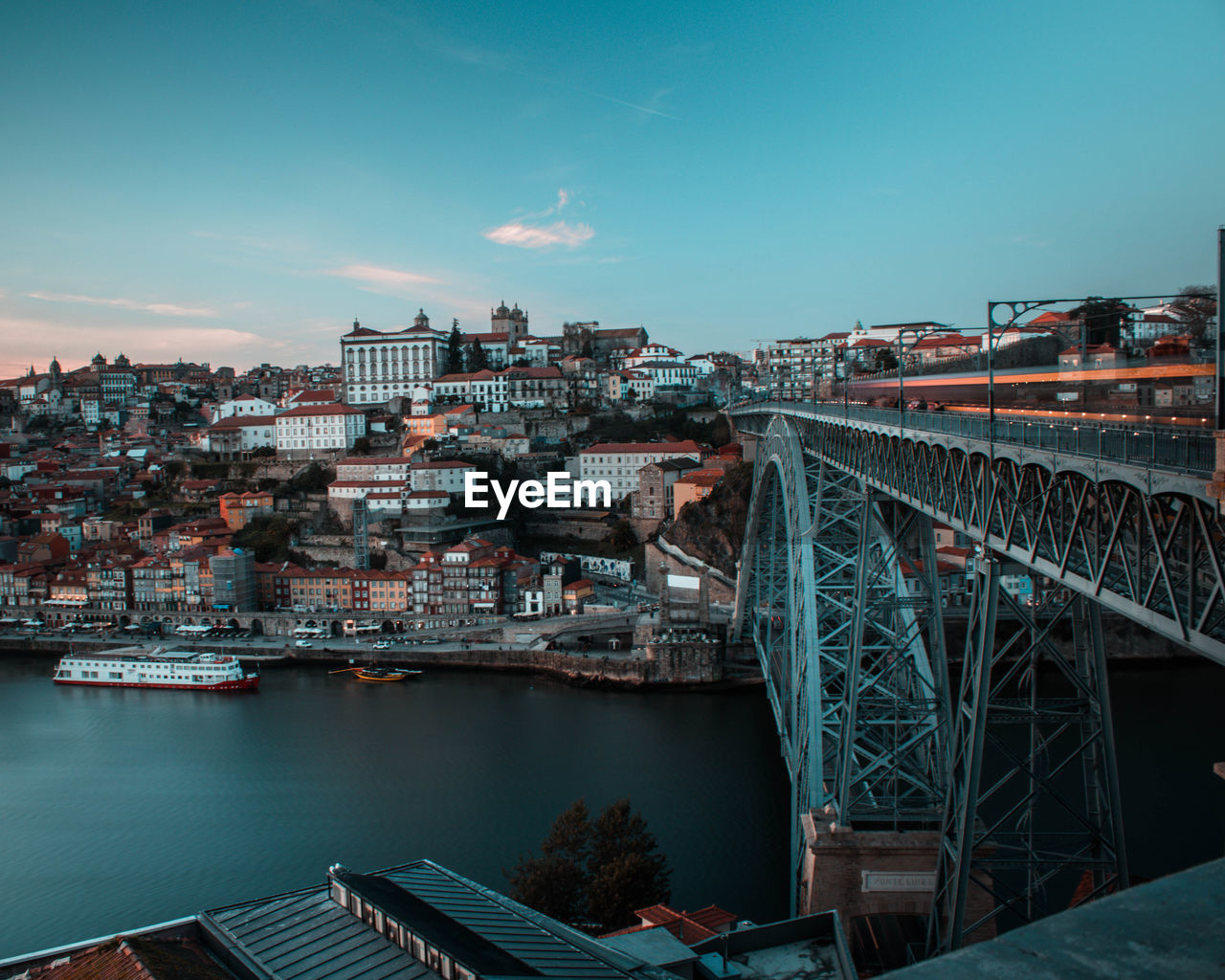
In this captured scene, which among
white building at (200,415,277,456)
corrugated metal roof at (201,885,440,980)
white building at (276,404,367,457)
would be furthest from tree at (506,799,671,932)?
white building at (200,415,277,456)

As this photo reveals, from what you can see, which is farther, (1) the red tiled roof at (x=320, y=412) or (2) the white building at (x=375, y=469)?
(1) the red tiled roof at (x=320, y=412)

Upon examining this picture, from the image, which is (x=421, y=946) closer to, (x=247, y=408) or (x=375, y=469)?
(x=375, y=469)

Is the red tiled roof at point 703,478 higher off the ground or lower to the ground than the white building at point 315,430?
lower

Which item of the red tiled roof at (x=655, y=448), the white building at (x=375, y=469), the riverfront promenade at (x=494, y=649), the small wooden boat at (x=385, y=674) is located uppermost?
the red tiled roof at (x=655, y=448)

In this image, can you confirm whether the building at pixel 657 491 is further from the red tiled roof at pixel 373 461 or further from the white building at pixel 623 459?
the red tiled roof at pixel 373 461

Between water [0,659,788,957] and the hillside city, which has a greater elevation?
the hillside city

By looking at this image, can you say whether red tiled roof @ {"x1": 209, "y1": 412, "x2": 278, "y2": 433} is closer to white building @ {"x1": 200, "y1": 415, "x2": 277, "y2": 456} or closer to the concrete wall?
white building @ {"x1": 200, "y1": 415, "x2": 277, "y2": 456}

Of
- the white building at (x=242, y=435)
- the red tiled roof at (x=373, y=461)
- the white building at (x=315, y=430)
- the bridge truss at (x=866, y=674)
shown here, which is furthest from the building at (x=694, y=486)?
the white building at (x=242, y=435)
